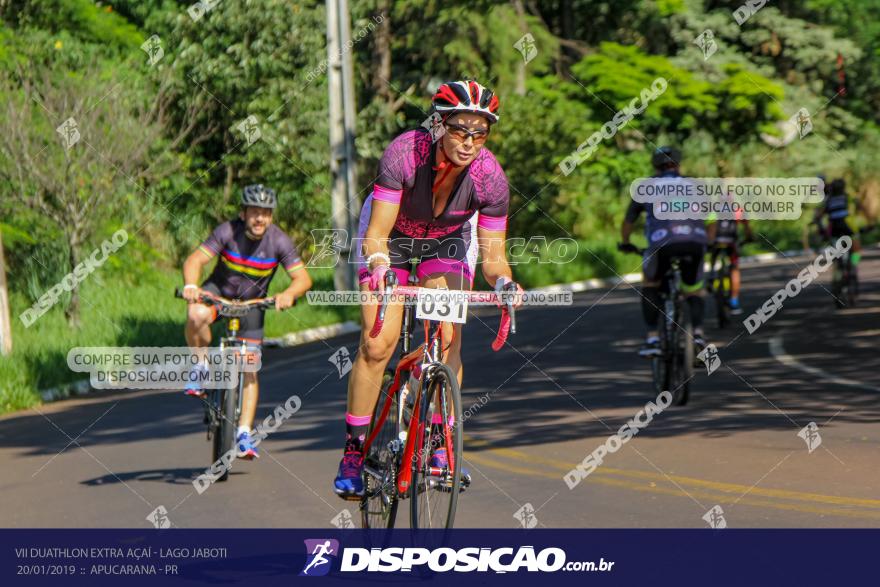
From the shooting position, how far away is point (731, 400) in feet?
43.7

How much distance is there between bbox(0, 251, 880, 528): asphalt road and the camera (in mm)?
8672

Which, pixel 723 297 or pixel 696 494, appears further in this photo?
pixel 723 297

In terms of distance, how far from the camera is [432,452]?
6.67 m

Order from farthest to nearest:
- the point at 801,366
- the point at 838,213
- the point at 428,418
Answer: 1. the point at 838,213
2. the point at 801,366
3. the point at 428,418

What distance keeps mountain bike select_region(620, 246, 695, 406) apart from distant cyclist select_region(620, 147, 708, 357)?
0.08 meters

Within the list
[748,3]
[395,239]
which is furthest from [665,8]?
[395,239]

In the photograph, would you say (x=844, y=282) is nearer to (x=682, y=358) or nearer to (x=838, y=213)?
(x=838, y=213)

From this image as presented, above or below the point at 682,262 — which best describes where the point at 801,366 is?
below

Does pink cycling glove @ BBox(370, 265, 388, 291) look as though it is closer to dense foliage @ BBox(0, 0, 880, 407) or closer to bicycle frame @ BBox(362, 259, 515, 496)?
bicycle frame @ BBox(362, 259, 515, 496)

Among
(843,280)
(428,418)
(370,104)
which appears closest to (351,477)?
(428,418)

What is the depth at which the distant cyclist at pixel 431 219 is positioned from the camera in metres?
6.95

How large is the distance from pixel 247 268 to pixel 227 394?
3.39ft

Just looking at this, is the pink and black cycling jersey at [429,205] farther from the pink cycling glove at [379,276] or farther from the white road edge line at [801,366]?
the white road edge line at [801,366]

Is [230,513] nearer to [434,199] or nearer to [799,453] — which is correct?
[434,199]
